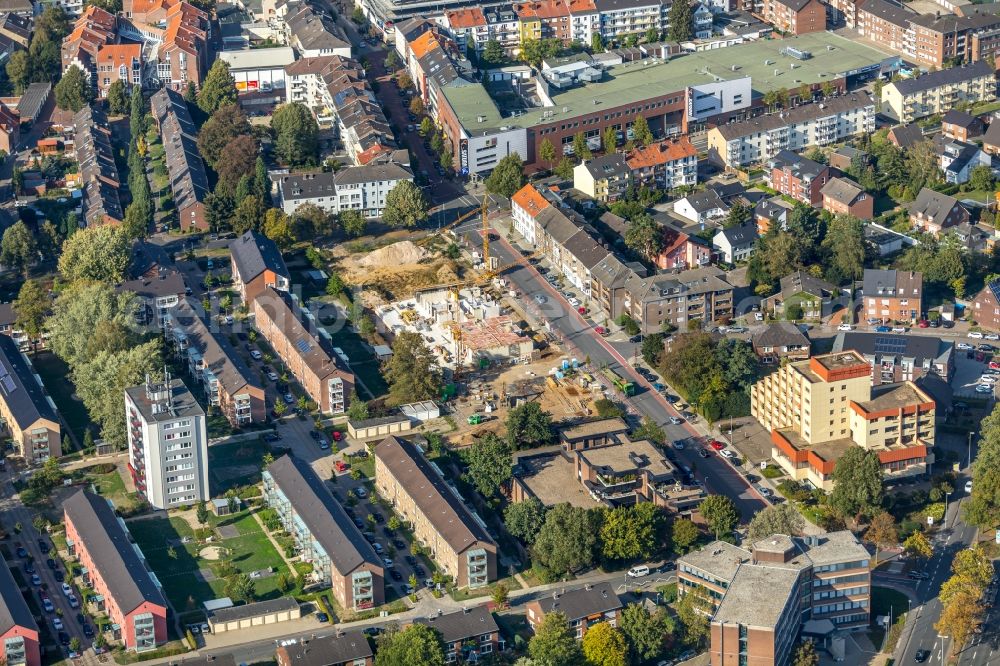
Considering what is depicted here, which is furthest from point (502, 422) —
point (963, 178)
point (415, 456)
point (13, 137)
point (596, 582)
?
point (13, 137)

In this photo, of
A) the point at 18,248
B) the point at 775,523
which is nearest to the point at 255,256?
the point at 18,248

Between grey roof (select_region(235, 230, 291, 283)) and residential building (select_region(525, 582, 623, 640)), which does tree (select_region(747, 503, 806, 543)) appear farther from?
grey roof (select_region(235, 230, 291, 283))

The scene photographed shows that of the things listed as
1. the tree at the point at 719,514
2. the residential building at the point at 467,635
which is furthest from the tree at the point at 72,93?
the residential building at the point at 467,635

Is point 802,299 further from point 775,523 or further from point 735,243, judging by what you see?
point 775,523

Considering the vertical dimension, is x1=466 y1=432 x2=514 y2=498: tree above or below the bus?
above

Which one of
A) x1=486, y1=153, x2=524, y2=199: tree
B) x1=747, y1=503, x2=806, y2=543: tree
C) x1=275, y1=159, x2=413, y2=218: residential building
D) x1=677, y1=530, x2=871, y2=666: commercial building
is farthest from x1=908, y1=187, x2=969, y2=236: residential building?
x1=677, y1=530, x2=871, y2=666: commercial building
